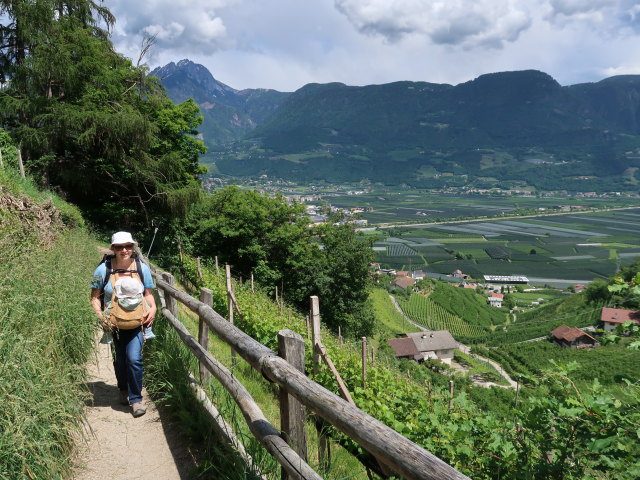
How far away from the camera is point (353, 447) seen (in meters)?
4.85

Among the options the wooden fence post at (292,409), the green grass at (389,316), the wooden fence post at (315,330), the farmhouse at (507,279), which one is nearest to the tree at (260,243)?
the wooden fence post at (315,330)

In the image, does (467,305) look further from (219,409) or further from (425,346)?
(219,409)

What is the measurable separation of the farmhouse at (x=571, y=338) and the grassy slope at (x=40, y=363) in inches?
2173

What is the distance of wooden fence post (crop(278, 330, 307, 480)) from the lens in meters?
2.23

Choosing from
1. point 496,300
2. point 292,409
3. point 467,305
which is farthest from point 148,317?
point 496,300

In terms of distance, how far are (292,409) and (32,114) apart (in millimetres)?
17318

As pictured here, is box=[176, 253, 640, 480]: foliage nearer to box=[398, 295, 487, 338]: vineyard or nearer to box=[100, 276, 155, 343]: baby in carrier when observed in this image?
box=[100, 276, 155, 343]: baby in carrier

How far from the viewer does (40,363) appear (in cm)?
267

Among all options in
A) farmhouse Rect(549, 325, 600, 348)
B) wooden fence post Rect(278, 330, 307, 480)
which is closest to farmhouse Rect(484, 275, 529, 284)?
farmhouse Rect(549, 325, 600, 348)

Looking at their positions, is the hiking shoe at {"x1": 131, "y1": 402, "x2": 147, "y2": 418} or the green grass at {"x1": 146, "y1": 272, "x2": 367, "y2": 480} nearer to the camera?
the green grass at {"x1": 146, "y1": 272, "x2": 367, "y2": 480}

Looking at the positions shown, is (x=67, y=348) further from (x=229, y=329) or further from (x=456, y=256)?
(x=456, y=256)

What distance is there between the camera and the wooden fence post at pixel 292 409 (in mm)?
2232

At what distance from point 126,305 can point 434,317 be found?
70239 millimetres

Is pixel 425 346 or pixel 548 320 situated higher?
pixel 425 346
